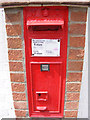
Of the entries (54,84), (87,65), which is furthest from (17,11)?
(87,65)

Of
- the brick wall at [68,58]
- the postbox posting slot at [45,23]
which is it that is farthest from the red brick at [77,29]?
the postbox posting slot at [45,23]

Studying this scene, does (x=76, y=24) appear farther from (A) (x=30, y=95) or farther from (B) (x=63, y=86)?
(A) (x=30, y=95)

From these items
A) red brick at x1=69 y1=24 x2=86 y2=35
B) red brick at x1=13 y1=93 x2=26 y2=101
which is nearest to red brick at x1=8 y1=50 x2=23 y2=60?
red brick at x1=13 y1=93 x2=26 y2=101

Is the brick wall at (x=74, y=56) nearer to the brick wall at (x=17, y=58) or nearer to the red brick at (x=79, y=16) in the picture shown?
the red brick at (x=79, y=16)

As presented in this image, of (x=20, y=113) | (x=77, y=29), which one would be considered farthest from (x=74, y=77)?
(x=20, y=113)

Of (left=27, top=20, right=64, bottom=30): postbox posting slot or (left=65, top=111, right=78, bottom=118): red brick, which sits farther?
(left=65, top=111, right=78, bottom=118): red brick

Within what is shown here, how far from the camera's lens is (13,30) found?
4.33ft

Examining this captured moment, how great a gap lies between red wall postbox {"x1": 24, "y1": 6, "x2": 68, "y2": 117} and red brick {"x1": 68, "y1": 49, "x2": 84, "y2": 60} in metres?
0.08

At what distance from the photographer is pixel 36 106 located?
1.60 m

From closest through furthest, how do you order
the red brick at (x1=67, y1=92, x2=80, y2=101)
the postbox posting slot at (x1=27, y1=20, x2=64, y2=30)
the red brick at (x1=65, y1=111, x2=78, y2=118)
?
the postbox posting slot at (x1=27, y1=20, x2=64, y2=30), the red brick at (x1=67, y1=92, x2=80, y2=101), the red brick at (x1=65, y1=111, x2=78, y2=118)

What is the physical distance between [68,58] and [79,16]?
478mm

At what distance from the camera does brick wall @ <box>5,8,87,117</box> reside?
126cm

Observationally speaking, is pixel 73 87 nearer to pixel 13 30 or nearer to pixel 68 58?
pixel 68 58

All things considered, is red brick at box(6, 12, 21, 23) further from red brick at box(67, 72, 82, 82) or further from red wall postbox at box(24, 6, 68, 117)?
red brick at box(67, 72, 82, 82)
